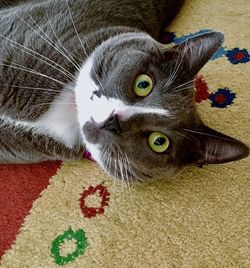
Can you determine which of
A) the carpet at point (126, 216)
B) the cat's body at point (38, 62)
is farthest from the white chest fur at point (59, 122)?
the carpet at point (126, 216)

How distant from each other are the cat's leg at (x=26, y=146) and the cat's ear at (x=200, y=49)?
41 cm

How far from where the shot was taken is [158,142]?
45.6 inches

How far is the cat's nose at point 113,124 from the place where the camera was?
109cm

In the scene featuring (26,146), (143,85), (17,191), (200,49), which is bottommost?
(17,191)

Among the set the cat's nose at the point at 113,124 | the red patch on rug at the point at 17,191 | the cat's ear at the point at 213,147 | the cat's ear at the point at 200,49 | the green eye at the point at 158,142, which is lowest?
the red patch on rug at the point at 17,191

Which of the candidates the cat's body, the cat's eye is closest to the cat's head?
the cat's eye

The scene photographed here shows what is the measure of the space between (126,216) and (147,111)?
0.34 metres

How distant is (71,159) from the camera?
138cm

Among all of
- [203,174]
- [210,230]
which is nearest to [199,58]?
[203,174]

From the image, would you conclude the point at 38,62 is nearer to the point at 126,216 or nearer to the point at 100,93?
the point at 100,93

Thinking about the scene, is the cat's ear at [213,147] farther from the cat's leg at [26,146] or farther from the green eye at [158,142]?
the cat's leg at [26,146]

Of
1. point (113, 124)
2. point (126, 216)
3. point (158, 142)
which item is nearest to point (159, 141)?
point (158, 142)

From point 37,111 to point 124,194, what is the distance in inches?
13.9

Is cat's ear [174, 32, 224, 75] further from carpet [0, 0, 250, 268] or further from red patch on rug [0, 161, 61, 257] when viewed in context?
red patch on rug [0, 161, 61, 257]
